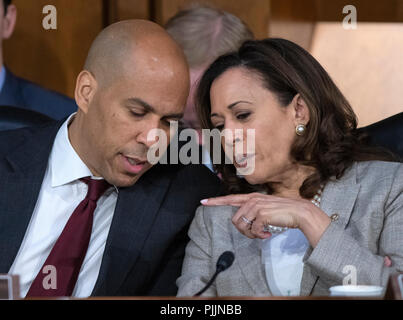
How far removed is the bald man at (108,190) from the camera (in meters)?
1.69

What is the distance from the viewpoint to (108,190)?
1799 millimetres

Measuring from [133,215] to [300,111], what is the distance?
444mm

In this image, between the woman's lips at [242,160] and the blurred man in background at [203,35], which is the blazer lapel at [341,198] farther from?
the blurred man in background at [203,35]

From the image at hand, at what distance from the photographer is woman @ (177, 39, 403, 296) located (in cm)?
157

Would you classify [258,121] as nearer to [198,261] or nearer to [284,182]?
[284,182]

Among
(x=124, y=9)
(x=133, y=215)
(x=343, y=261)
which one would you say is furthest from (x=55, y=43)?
(x=343, y=261)

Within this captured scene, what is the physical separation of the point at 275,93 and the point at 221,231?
0.33m

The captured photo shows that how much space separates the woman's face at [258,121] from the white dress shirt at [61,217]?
323mm

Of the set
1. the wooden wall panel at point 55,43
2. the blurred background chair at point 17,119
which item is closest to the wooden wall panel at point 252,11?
the wooden wall panel at point 55,43

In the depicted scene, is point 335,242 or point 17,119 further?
point 17,119

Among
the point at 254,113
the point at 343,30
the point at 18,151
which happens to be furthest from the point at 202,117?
the point at 343,30

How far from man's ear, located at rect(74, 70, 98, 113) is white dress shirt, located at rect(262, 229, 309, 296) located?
0.52 m
